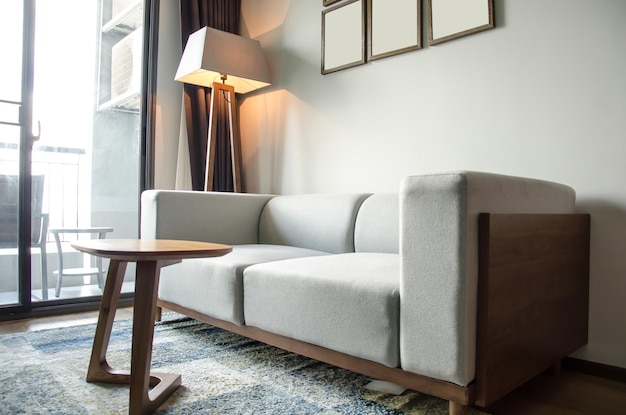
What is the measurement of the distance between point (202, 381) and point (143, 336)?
1.20 ft

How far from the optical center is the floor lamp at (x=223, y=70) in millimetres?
2637

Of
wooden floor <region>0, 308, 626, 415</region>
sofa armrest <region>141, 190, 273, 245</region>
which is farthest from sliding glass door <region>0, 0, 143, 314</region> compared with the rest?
wooden floor <region>0, 308, 626, 415</region>

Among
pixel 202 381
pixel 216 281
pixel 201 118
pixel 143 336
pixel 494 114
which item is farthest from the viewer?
pixel 201 118

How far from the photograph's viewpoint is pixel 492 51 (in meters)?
1.97

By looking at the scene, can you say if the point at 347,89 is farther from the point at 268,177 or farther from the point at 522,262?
the point at 522,262

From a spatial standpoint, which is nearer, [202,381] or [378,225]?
[202,381]

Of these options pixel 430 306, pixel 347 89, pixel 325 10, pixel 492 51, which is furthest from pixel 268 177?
pixel 430 306

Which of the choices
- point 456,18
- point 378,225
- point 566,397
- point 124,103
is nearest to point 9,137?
point 124,103

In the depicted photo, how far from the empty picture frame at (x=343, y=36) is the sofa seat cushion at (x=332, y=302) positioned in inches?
50.2

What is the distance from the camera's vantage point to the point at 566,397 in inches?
57.3

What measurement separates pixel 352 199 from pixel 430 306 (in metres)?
1.11

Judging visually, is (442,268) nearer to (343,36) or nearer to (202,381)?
(202,381)

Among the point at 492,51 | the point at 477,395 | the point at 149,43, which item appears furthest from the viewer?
the point at 149,43

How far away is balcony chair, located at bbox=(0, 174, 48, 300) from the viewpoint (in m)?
2.45
